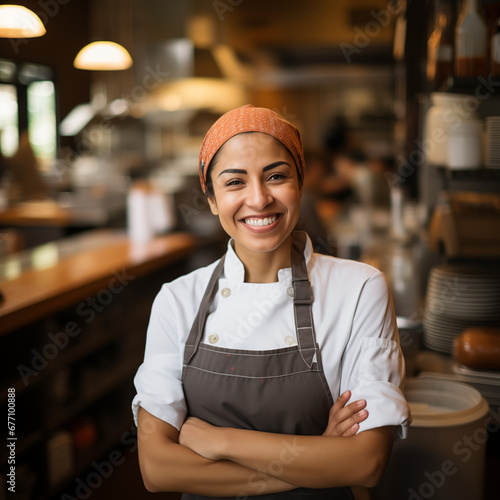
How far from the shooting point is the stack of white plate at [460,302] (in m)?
2.06

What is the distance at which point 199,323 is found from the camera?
1387 mm

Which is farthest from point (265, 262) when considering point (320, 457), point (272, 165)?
point (320, 457)

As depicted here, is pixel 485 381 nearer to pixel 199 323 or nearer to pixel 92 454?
pixel 199 323

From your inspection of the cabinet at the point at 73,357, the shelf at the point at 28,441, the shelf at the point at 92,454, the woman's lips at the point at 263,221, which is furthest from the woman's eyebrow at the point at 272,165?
the shelf at the point at 92,454

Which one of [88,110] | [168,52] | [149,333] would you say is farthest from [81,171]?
[149,333]

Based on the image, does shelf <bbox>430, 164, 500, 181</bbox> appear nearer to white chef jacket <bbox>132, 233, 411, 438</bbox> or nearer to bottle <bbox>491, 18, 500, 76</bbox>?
bottle <bbox>491, 18, 500, 76</bbox>

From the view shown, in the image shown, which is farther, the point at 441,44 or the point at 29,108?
the point at 29,108

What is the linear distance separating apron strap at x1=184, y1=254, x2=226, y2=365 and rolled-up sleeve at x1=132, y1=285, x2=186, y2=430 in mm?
29

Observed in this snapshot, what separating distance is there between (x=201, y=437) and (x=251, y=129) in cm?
68

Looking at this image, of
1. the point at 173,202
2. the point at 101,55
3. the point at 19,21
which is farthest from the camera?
the point at 173,202

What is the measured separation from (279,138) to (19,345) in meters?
1.92

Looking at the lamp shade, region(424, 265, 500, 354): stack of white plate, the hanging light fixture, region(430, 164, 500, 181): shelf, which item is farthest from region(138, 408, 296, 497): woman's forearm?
the lamp shade

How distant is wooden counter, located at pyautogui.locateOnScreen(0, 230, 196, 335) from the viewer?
256 centimetres

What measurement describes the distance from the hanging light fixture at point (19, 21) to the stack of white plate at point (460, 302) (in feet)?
6.53
